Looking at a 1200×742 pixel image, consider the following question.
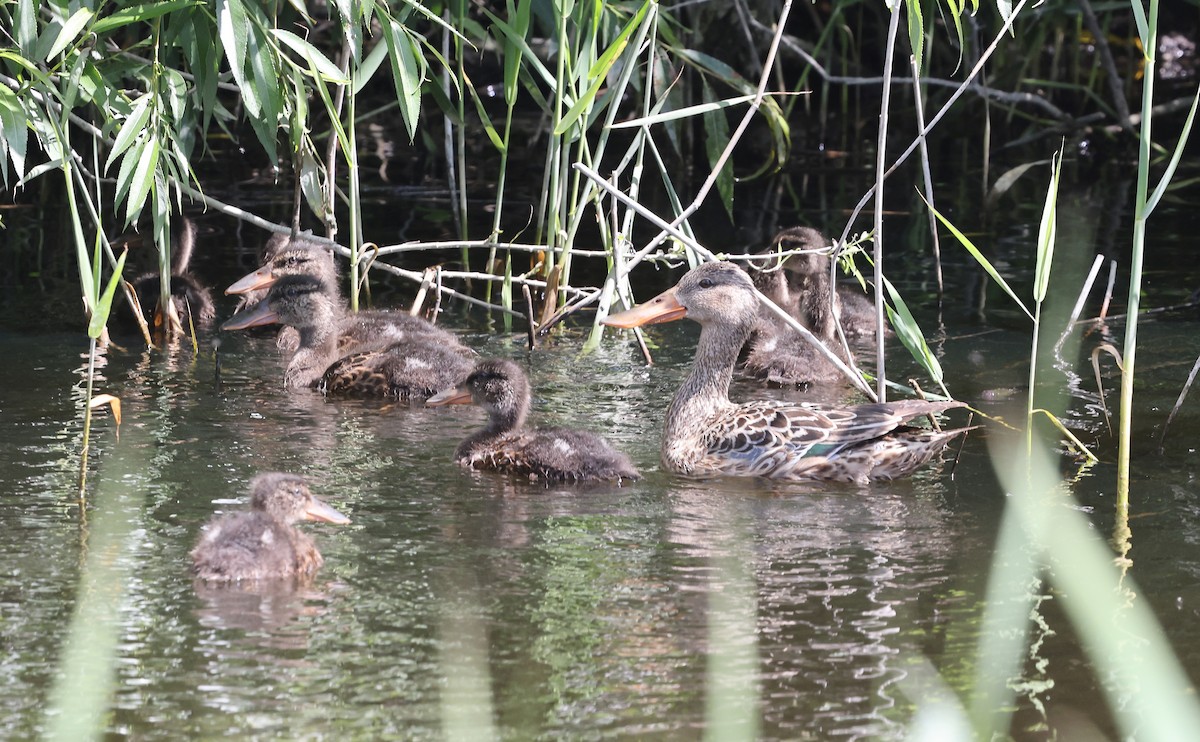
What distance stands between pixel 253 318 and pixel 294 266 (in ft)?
1.04

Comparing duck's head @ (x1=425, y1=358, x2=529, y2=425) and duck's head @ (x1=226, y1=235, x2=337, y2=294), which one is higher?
duck's head @ (x1=226, y1=235, x2=337, y2=294)

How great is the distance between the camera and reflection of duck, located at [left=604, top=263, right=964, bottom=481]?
19.5 ft

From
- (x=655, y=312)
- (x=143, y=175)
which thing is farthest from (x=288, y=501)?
(x=655, y=312)

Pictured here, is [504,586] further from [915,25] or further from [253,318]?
[253,318]

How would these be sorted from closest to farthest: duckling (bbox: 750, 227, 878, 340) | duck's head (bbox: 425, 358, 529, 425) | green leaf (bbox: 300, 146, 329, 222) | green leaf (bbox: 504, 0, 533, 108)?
duck's head (bbox: 425, 358, 529, 425) → green leaf (bbox: 504, 0, 533, 108) → green leaf (bbox: 300, 146, 329, 222) → duckling (bbox: 750, 227, 878, 340)

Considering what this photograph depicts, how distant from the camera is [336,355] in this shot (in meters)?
7.64

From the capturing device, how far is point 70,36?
5492 millimetres

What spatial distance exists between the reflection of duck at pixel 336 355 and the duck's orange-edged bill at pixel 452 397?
49 millimetres

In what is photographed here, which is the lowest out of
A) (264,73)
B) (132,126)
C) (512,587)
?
(512,587)

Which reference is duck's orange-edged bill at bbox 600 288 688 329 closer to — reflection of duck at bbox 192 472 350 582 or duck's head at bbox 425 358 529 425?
duck's head at bbox 425 358 529 425

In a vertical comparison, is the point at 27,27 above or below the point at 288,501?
above

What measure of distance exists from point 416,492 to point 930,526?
164cm

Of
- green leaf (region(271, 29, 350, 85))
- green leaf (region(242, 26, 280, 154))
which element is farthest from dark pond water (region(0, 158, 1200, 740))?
green leaf (region(271, 29, 350, 85))

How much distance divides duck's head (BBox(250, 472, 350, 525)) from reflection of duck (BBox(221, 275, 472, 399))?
158 centimetres
